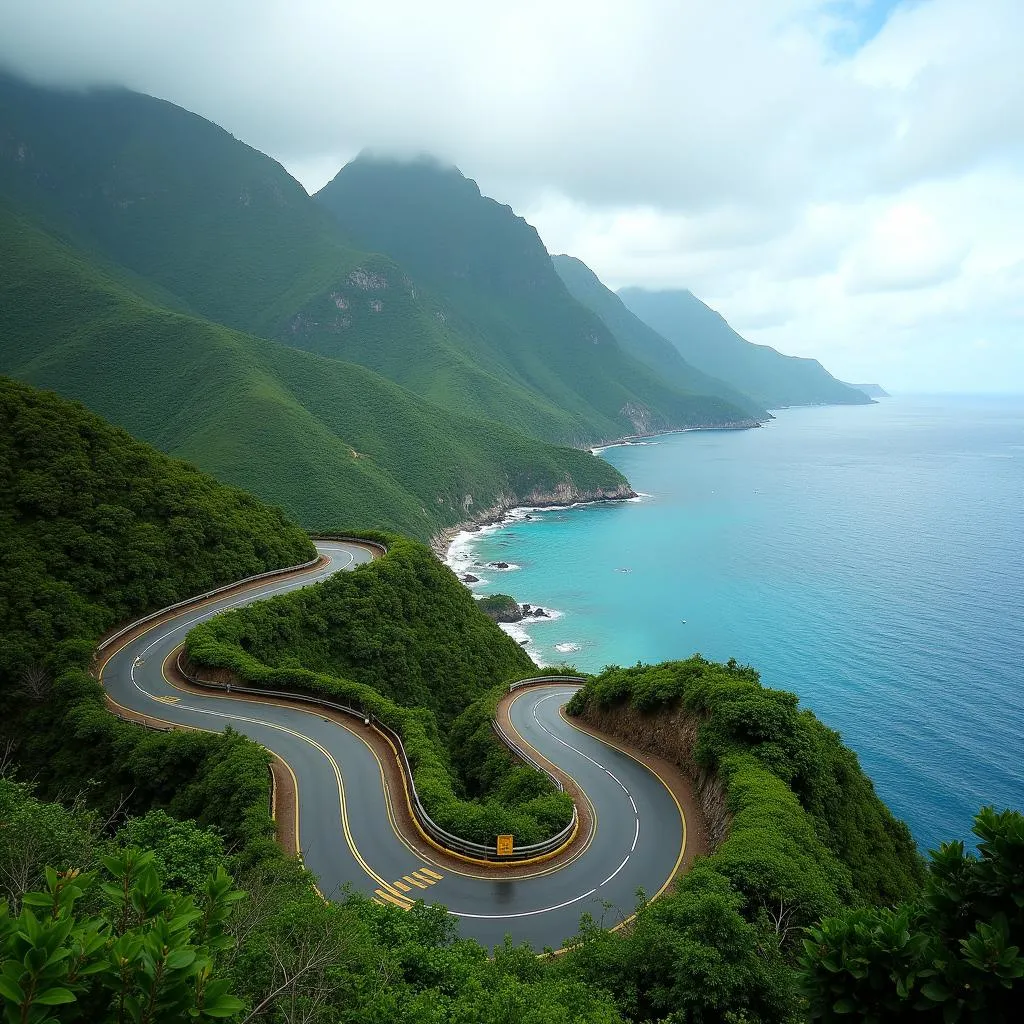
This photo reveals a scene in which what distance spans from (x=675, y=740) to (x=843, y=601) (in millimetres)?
62639

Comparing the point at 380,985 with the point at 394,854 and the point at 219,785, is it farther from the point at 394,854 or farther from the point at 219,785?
the point at 219,785

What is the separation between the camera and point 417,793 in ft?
73.5

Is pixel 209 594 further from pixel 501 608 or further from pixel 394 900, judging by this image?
pixel 501 608

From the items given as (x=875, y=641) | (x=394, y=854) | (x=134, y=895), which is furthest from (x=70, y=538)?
(x=875, y=641)

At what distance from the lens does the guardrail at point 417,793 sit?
64.8 ft

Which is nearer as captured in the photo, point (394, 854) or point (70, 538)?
point (394, 854)

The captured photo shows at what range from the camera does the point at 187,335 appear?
465ft

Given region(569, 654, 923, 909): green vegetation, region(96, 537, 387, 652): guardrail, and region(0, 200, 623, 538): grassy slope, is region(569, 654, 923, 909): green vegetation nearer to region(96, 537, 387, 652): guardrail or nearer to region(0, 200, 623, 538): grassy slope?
region(96, 537, 387, 652): guardrail

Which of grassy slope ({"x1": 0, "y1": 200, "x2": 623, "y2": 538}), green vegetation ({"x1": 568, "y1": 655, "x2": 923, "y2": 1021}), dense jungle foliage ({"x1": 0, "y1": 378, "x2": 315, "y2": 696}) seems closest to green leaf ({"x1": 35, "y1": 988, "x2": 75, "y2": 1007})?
green vegetation ({"x1": 568, "y1": 655, "x2": 923, "y2": 1021})

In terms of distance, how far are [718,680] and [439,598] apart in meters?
22.8

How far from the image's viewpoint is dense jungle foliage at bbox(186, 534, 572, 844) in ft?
74.6

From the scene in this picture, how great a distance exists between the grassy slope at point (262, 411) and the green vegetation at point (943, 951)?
96.1 meters

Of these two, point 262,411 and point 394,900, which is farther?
point 262,411

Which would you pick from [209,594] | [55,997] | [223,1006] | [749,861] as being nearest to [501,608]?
[209,594]
